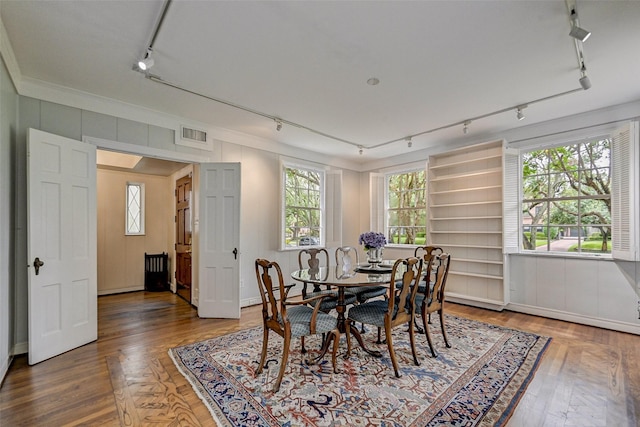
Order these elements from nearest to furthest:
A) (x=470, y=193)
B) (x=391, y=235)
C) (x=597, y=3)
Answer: (x=597, y=3) < (x=470, y=193) < (x=391, y=235)

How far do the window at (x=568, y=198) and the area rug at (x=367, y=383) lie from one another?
1.60 meters

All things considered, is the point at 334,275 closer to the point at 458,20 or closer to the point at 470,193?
the point at 458,20

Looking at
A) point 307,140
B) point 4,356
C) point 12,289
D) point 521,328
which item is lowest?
point 521,328

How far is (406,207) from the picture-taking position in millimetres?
5840

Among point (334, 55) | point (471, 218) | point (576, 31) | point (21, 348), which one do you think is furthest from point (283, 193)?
point (576, 31)

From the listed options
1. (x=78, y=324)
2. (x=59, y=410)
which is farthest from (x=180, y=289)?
(x=59, y=410)

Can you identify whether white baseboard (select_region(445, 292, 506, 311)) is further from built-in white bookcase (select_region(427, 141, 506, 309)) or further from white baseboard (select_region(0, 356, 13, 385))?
white baseboard (select_region(0, 356, 13, 385))

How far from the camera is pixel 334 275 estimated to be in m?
3.07

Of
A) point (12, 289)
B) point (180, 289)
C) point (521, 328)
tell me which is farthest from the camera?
point (180, 289)

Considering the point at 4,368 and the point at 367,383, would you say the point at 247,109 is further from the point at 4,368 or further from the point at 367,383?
the point at 4,368

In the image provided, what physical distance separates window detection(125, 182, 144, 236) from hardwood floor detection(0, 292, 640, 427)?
2.74 metres

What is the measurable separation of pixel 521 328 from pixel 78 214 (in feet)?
17.4

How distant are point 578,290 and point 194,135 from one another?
5552 mm

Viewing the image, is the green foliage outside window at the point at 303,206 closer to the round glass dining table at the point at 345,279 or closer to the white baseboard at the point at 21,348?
the round glass dining table at the point at 345,279
